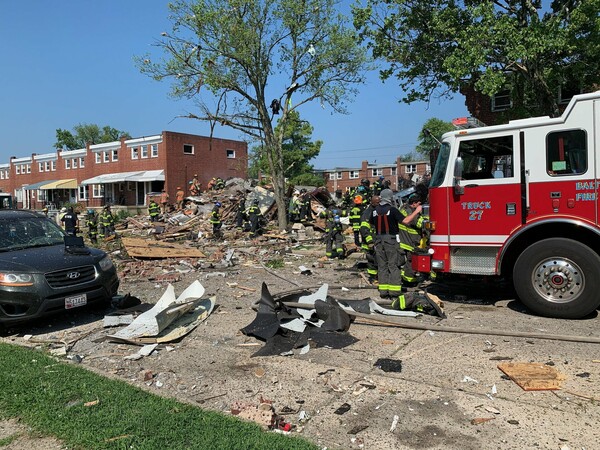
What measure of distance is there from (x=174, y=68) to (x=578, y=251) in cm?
1750

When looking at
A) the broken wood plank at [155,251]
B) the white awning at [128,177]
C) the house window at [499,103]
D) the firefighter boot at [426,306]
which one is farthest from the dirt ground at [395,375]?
the white awning at [128,177]

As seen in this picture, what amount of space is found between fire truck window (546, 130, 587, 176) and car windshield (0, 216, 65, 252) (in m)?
7.59

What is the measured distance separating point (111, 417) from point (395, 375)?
2.62 metres

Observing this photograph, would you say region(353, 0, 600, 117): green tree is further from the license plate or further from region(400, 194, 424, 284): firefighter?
the license plate

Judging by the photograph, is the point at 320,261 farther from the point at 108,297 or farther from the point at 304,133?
the point at 304,133

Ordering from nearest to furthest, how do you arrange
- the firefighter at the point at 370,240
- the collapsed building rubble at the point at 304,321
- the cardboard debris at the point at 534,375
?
the cardboard debris at the point at 534,375
the collapsed building rubble at the point at 304,321
the firefighter at the point at 370,240

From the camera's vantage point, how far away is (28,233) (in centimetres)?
740

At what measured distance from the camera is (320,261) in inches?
499

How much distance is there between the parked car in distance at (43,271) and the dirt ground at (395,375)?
0.46 m

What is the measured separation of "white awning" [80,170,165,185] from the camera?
132 ft

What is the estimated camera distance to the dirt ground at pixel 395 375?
11.3ft

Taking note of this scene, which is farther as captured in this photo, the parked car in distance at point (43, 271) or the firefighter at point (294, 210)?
the firefighter at point (294, 210)

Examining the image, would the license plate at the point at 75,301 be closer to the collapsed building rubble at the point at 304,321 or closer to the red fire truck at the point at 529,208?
the collapsed building rubble at the point at 304,321

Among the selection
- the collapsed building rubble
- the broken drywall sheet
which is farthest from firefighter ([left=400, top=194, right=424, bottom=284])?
the broken drywall sheet
